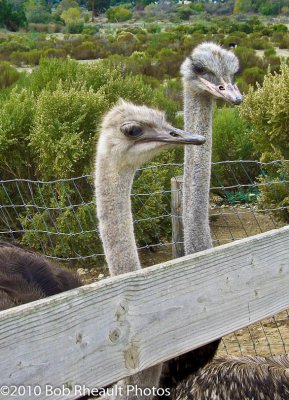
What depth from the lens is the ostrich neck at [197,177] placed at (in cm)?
333

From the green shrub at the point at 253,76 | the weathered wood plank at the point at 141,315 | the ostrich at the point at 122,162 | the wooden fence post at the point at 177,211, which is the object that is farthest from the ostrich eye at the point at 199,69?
the green shrub at the point at 253,76

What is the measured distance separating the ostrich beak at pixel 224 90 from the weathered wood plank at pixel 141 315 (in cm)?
133

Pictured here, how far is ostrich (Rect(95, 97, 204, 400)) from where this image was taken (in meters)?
2.54

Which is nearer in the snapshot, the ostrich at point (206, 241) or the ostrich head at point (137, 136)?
the ostrich head at point (137, 136)

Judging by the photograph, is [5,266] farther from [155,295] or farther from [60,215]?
[60,215]

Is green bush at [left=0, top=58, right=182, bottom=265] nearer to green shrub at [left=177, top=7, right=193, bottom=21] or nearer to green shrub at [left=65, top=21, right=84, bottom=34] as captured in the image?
green shrub at [left=65, top=21, right=84, bottom=34]

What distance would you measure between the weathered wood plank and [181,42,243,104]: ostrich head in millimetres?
1450

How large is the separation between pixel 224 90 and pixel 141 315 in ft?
6.13

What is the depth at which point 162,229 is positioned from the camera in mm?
6250

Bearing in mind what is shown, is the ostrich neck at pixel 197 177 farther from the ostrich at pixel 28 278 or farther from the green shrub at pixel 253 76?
the green shrub at pixel 253 76

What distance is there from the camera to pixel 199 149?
3484mm

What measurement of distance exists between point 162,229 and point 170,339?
4.34m

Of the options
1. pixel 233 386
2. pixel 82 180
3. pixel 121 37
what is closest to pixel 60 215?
pixel 82 180

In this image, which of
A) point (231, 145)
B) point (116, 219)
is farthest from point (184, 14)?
point (116, 219)
